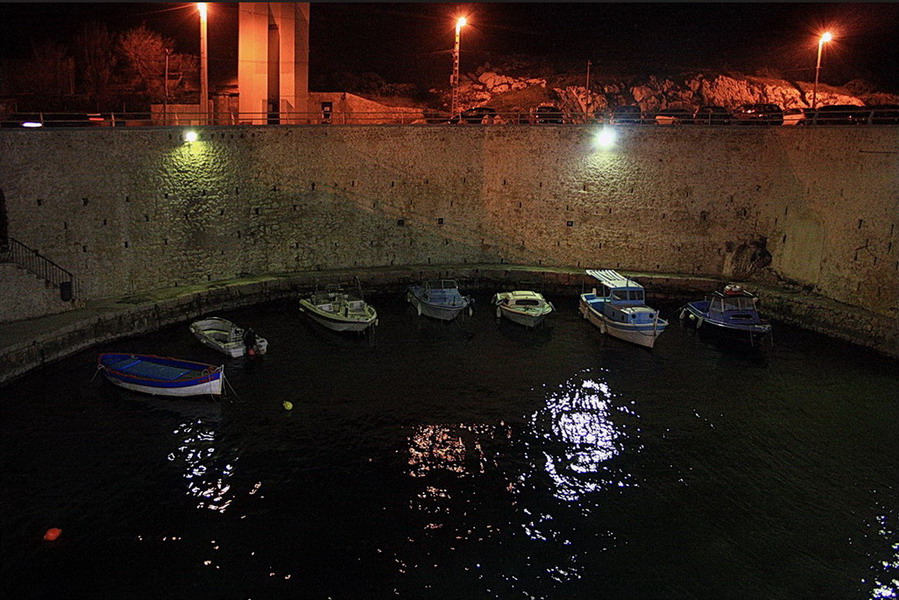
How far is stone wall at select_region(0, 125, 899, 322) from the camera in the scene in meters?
24.6

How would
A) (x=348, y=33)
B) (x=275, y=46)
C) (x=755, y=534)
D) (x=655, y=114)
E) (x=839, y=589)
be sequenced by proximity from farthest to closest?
1. (x=348, y=33)
2. (x=275, y=46)
3. (x=655, y=114)
4. (x=755, y=534)
5. (x=839, y=589)

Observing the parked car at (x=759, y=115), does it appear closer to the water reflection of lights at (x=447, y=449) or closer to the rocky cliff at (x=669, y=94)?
the rocky cliff at (x=669, y=94)

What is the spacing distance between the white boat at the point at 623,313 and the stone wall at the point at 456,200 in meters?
6.32

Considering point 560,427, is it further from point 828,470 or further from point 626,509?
point 828,470

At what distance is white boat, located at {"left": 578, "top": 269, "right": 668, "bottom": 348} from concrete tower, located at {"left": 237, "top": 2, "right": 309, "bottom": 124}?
1644 centimetres

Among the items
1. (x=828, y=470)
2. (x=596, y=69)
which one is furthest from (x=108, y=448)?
(x=596, y=69)

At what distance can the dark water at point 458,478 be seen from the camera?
11.9m

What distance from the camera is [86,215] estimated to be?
24.1m

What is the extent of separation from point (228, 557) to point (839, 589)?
10.1 m

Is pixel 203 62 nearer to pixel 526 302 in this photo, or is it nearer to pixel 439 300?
pixel 439 300

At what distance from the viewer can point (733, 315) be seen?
2472 cm

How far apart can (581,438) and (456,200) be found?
17786 mm

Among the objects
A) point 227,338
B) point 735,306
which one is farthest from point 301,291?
point 735,306

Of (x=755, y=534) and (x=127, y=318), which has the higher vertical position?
(x=127, y=318)
